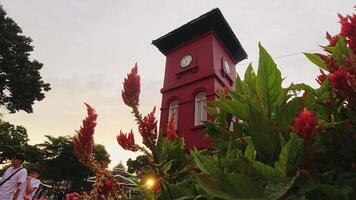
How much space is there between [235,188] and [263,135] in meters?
0.22

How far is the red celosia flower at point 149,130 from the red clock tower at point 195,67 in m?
10.3

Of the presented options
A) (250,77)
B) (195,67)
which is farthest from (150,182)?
(195,67)

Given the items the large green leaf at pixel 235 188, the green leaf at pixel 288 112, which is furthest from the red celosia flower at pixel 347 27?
the large green leaf at pixel 235 188

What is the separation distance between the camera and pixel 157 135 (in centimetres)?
110

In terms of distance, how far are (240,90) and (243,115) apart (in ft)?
1.50

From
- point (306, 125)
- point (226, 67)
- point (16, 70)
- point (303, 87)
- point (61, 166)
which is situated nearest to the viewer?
point (306, 125)

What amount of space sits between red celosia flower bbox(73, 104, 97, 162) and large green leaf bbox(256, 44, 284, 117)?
63 centimetres

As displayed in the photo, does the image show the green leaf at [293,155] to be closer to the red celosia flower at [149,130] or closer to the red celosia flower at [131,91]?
the red celosia flower at [149,130]

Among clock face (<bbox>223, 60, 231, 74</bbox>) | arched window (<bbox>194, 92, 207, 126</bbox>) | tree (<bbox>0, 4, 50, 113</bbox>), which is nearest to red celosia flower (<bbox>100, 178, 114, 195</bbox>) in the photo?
arched window (<bbox>194, 92, 207, 126</bbox>)

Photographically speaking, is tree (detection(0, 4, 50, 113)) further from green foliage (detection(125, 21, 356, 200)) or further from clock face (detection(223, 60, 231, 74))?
green foliage (detection(125, 21, 356, 200))

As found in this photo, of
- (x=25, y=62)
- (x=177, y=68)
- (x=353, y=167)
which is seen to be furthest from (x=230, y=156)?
(x=25, y=62)

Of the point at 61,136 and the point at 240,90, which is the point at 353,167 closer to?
the point at 240,90

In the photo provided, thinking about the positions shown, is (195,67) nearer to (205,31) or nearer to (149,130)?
(205,31)

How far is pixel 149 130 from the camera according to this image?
3.46ft
